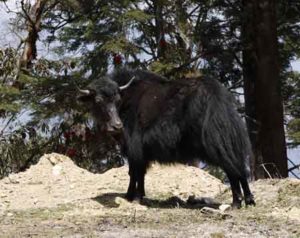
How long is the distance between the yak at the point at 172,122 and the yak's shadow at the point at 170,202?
7.6 inches

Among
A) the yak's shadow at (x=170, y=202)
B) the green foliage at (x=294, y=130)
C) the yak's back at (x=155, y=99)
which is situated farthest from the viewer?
the green foliage at (x=294, y=130)

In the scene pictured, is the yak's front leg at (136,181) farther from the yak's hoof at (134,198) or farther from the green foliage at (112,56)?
the green foliage at (112,56)

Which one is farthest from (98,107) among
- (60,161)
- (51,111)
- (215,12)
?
(215,12)

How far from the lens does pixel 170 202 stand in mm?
7535

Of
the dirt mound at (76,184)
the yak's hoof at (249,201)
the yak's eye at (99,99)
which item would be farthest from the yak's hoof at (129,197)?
the yak's hoof at (249,201)

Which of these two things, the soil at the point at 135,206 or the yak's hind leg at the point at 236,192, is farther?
the yak's hind leg at the point at 236,192

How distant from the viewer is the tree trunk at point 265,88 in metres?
11.0

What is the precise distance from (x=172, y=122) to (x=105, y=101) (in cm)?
84

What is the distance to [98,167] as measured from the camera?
13.3 metres

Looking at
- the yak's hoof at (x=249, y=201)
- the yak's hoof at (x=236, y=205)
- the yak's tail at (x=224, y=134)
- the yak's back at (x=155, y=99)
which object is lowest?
the yak's hoof at (x=236, y=205)

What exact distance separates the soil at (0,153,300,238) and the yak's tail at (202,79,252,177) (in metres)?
0.47

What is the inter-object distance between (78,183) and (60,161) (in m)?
0.85

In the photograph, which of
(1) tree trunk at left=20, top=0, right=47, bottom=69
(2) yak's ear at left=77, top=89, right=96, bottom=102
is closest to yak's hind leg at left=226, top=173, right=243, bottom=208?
(2) yak's ear at left=77, top=89, right=96, bottom=102

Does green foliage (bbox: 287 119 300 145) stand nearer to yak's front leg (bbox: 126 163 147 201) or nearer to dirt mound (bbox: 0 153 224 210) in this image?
dirt mound (bbox: 0 153 224 210)
